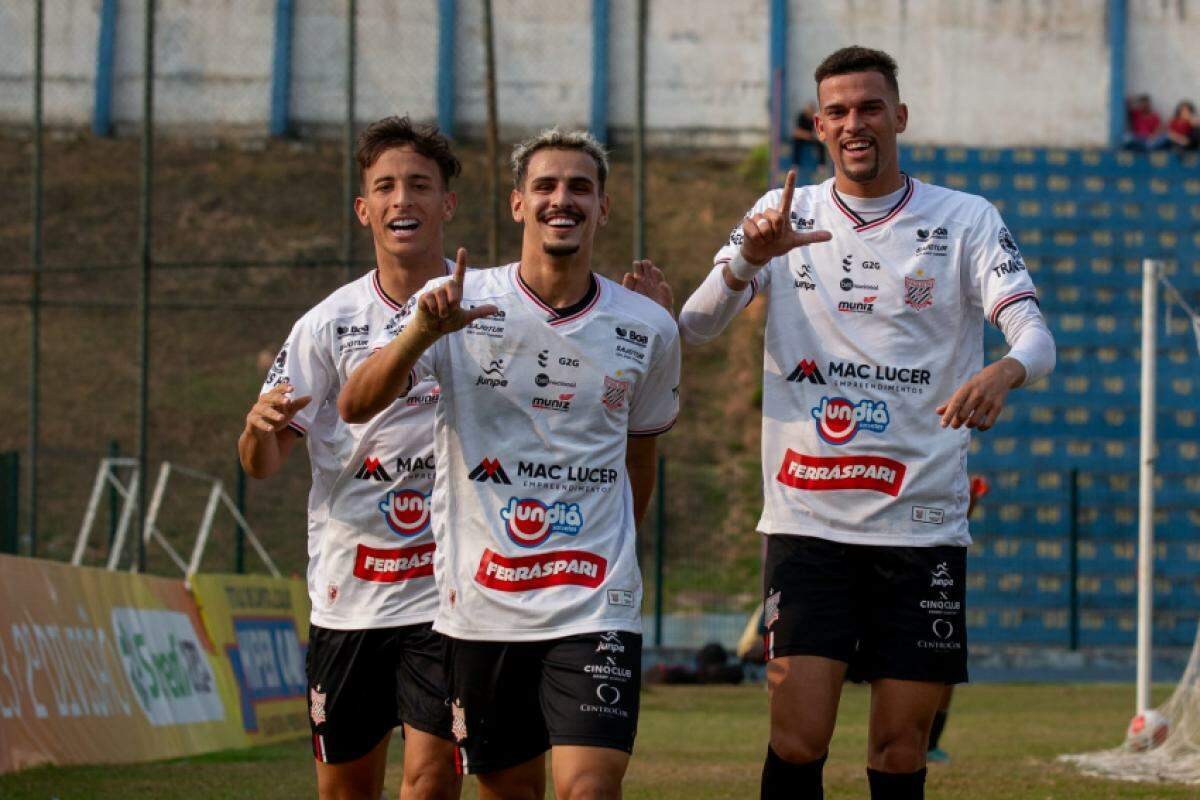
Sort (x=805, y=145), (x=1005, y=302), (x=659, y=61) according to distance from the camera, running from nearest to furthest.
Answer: (x=1005, y=302) → (x=805, y=145) → (x=659, y=61)

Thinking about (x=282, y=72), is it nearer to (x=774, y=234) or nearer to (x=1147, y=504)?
(x=1147, y=504)

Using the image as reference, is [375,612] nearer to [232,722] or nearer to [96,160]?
[232,722]

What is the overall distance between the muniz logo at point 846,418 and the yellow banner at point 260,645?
8.21m

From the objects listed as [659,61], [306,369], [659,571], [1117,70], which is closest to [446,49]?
[659,61]

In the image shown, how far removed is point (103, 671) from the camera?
11.6 m

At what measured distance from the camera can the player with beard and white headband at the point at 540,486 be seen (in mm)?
5473

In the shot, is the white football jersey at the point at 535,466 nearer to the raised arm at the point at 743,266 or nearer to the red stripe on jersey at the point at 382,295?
the raised arm at the point at 743,266

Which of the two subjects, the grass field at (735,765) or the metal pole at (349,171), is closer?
the grass field at (735,765)

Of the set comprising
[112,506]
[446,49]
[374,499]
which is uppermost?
[446,49]

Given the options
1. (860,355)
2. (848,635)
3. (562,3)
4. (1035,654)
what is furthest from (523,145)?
(562,3)

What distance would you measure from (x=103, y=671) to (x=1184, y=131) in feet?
82.0

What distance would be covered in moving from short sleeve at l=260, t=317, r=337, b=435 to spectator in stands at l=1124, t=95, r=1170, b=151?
1100 inches

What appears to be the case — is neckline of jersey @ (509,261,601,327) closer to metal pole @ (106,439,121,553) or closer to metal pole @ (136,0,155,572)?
metal pole @ (136,0,155,572)

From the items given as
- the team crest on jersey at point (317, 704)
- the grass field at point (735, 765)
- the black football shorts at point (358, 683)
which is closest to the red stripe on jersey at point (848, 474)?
the black football shorts at point (358, 683)
